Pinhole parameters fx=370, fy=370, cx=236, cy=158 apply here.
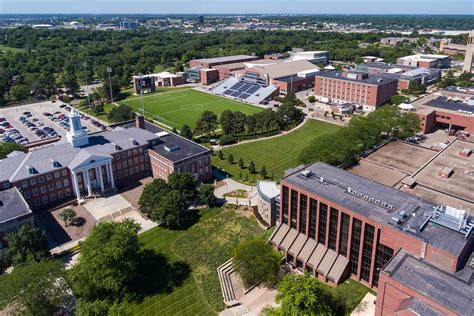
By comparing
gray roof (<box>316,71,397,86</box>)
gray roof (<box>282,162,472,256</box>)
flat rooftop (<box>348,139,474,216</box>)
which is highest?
gray roof (<box>316,71,397,86</box>)

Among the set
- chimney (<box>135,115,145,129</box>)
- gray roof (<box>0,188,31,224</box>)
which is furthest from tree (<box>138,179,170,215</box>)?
chimney (<box>135,115,145,129</box>)

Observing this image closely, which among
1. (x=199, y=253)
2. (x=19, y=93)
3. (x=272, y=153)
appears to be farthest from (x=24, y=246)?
(x=19, y=93)

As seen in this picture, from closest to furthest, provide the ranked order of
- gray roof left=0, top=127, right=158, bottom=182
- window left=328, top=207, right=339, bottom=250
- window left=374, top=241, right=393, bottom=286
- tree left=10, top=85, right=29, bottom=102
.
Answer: window left=374, top=241, right=393, bottom=286 < window left=328, top=207, right=339, bottom=250 < gray roof left=0, top=127, right=158, bottom=182 < tree left=10, top=85, right=29, bottom=102

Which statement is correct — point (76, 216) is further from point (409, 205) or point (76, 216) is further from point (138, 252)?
point (409, 205)

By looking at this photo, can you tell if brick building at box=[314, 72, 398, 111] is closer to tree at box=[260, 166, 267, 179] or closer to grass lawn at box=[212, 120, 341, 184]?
grass lawn at box=[212, 120, 341, 184]

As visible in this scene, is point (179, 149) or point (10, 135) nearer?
point (179, 149)

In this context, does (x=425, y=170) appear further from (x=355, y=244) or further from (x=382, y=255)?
(x=382, y=255)
